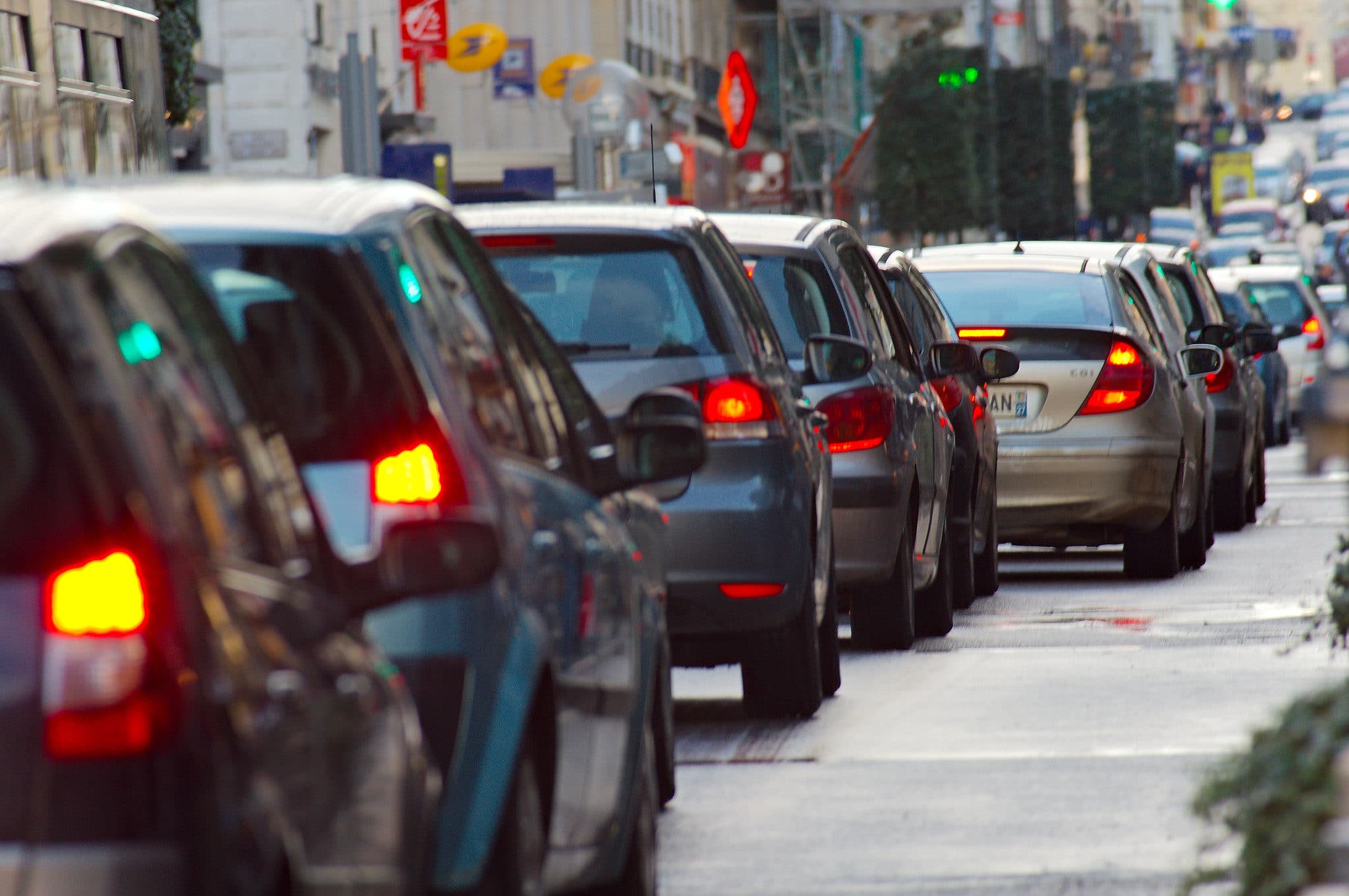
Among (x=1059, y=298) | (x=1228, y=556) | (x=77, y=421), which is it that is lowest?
(x=1228, y=556)

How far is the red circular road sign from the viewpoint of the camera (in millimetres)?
61438

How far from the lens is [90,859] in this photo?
9.81 ft

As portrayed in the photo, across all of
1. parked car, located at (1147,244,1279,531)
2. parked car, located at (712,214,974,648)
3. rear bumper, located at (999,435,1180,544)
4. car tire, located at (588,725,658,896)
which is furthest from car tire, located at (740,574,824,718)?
parked car, located at (1147,244,1279,531)

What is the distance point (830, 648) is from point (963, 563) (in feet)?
10.7

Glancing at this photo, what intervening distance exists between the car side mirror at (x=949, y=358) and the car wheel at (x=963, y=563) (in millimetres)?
839

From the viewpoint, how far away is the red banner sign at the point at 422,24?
150 ft

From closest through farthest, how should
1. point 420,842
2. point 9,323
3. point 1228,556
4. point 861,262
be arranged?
1. point 9,323
2. point 420,842
3. point 861,262
4. point 1228,556

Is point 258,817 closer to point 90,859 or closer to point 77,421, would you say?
point 90,859

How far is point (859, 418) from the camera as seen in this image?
10508 mm

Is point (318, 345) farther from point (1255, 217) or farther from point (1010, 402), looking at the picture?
point (1255, 217)

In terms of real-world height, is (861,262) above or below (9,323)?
below

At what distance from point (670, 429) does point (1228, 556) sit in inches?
418

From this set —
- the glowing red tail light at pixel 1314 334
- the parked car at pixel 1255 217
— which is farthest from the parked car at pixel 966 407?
the parked car at pixel 1255 217

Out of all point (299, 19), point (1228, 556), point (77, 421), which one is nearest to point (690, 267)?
point (77, 421)
